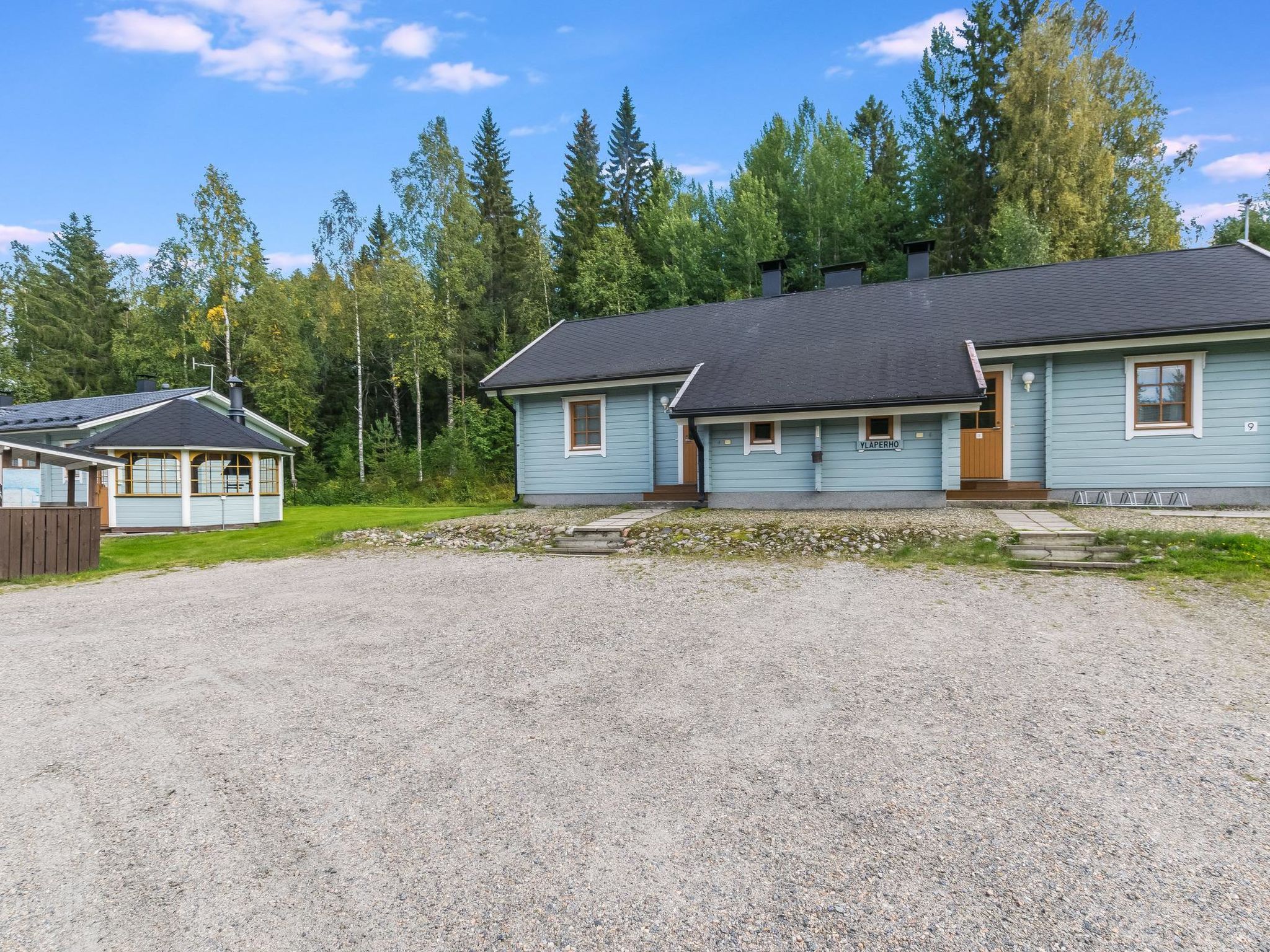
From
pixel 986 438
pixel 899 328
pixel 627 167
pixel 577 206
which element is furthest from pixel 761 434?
pixel 627 167

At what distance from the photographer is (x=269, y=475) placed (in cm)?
1878

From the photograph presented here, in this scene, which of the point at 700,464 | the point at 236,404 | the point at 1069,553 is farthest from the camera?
the point at 236,404

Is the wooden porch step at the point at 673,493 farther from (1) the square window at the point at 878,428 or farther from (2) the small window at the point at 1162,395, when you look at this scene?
(2) the small window at the point at 1162,395

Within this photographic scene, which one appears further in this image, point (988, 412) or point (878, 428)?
point (988, 412)

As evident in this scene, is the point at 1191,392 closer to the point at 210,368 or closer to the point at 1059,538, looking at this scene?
the point at 1059,538

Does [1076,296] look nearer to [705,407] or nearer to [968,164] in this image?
[705,407]

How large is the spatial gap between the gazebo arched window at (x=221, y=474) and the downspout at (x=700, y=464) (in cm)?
1316

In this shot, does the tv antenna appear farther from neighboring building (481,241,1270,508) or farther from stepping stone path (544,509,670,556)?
stepping stone path (544,509,670,556)

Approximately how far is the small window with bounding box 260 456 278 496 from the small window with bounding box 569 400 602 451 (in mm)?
10127

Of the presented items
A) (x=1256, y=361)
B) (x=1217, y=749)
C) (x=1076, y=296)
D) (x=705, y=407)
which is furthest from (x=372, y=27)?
(x=1256, y=361)

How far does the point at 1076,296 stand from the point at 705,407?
7.77m

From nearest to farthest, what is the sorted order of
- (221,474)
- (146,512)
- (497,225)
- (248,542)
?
(248,542)
(146,512)
(221,474)
(497,225)

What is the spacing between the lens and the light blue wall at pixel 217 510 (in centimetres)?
1655

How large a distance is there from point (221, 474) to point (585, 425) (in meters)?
10.6
